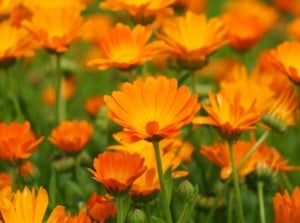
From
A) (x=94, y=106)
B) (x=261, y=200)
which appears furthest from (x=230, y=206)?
(x=94, y=106)

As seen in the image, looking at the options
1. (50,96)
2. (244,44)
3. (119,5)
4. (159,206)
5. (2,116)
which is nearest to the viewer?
(159,206)

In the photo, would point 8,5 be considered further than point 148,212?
Yes

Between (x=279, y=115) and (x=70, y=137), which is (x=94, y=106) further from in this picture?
(x=279, y=115)

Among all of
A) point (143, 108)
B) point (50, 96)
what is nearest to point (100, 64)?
point (143, 108)

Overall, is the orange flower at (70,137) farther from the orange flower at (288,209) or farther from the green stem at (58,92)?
the orange flower at (288,209)

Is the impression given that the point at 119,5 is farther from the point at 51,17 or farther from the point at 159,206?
the point at 159,206

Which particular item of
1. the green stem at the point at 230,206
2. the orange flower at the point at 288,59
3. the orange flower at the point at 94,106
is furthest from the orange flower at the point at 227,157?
the orange flower at the point at 94,106
